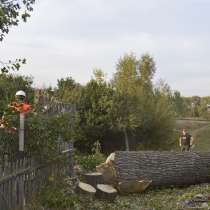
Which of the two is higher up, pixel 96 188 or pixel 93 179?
pixel 93 179

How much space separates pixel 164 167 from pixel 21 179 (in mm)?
6896

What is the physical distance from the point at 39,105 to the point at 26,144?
118cm

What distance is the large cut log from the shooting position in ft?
48.3

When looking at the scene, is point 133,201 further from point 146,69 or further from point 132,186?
point 146,69

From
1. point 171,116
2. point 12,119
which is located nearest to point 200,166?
point 12,119

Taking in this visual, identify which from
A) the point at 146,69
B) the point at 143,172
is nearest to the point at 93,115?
the point at 143,172

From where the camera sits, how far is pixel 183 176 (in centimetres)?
1588

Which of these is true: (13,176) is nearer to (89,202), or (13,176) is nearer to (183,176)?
(89,202)

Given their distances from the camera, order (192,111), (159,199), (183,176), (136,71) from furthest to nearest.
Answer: (192,111) < (136,71) < (183,176) < (159,199)

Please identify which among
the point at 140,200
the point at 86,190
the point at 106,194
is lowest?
the point at 140,200

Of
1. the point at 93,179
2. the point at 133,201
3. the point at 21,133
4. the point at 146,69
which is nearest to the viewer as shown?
the point at 21,133

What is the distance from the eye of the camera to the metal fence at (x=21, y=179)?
861 centimetres

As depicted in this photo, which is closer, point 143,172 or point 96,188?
point 96,188

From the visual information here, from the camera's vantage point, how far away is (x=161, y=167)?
1549 centimetres
